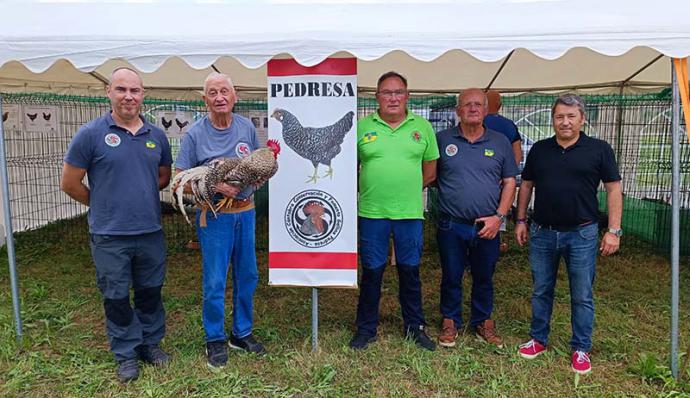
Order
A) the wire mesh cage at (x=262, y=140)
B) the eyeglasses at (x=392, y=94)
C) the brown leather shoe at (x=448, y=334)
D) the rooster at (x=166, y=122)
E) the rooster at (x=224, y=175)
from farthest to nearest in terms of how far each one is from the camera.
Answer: the rooster at (x=166, y=122) < the wire mesh cage at (x=262, y=140) < the brown leather shoe at (x=448, y=334) < the eyeglasses at (x=392, y=94) < the rooster at (x=224, y=175)

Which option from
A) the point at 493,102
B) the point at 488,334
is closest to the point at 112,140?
the point at 488,334

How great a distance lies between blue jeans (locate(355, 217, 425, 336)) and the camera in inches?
127

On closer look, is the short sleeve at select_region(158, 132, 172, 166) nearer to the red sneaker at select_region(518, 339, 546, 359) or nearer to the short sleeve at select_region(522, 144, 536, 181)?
the short sleeve at select_region(522, 144, 536, 181)

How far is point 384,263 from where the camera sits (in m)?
3.33

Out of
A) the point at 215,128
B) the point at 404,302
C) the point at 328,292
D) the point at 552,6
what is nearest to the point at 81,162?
the point at 215,128

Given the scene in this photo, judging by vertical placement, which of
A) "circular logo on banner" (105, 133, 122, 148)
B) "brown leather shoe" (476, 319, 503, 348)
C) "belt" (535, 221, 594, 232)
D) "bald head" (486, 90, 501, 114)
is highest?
"bald head" (486, 90, 501, 114)

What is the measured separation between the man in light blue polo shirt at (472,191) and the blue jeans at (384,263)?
238 millimetres

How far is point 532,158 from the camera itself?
3170mm

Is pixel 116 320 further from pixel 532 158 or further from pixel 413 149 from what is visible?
pixel 532 158

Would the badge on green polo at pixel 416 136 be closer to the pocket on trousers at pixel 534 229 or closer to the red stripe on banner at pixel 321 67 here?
the red stripe on banner at pixel 321 67

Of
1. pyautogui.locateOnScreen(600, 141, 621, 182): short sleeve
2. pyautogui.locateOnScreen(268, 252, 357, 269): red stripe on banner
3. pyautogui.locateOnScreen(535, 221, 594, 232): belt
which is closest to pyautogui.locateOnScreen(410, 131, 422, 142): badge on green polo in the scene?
pyautogui.locateOnScreen(268, 252, 357, 269): red stripe on banner

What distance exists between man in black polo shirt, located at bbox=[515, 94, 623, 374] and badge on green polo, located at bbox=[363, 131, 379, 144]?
0.93 m

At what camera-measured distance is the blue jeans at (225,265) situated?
10.0 ft

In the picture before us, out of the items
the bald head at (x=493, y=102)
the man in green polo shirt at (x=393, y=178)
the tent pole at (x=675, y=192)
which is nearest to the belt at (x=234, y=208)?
the man in green polo shirt at (x=393, y=178)
